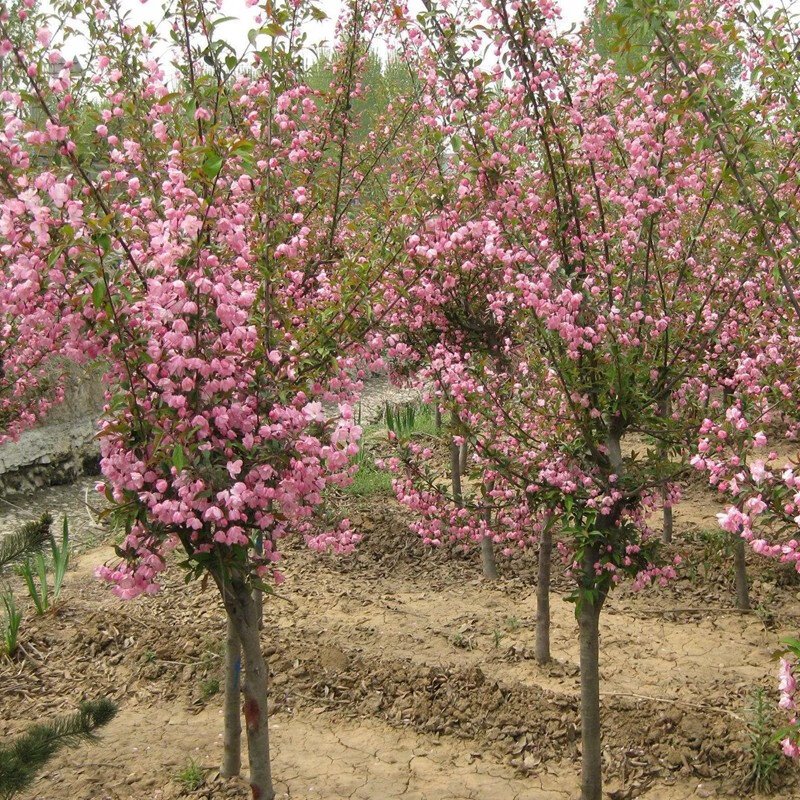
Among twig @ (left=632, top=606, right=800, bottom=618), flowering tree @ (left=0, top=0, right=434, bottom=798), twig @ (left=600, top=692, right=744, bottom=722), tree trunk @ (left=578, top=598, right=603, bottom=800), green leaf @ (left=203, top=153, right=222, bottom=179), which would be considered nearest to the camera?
green leaf @ (left=203, top=153, right=222, bottom=179)

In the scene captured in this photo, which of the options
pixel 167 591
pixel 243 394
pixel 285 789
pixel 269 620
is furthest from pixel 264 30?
pixel 167 591

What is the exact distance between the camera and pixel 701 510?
806cm

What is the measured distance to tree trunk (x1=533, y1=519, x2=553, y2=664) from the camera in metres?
5.09

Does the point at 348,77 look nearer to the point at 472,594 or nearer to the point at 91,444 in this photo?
the point at 472,594

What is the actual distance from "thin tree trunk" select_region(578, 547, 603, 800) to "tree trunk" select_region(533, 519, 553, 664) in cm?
118

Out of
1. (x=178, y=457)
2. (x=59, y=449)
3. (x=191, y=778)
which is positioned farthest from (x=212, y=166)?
(x=59, y=449)

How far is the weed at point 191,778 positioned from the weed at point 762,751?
2690mm

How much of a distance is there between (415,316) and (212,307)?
3806 millimetres

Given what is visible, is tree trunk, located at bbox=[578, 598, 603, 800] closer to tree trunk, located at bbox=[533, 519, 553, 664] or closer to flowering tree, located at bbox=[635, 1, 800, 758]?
flowering tree, located at bbox=[635, 1, 800, 758]

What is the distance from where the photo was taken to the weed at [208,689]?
505 cm

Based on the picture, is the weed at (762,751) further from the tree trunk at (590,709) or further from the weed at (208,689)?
the weed at (208,689)

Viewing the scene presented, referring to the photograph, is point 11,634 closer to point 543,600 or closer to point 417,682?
point 417,682

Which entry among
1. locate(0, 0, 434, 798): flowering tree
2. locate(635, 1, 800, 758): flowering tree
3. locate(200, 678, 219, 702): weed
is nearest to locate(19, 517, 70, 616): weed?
locate(200, 678, 219, 702): weed

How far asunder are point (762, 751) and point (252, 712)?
8.10 ft
